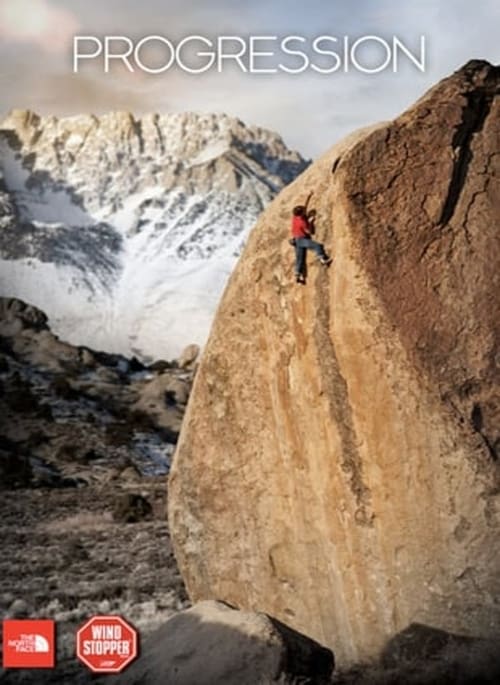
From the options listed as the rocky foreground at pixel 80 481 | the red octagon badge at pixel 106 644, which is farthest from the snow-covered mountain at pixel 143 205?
the red octagon badge at pixel 106 644

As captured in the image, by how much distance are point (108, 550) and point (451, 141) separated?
887 centimetres

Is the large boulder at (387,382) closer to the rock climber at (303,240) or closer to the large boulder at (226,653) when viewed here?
the rock climber at (303,240)

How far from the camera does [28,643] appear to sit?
899 centimetres

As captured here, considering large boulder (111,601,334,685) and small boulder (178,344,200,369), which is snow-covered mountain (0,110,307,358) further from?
large boulder (111,601,334,685)

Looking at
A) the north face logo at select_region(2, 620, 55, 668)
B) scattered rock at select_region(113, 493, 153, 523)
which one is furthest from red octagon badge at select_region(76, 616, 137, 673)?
scattered rock at select_region(113, 493, 153, 523)

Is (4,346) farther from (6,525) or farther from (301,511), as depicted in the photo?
(301,511)

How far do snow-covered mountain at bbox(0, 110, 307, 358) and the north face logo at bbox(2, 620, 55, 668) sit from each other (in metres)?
8.35

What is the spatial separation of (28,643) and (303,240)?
12.4 feet

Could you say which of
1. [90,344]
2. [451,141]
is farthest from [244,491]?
[90,344]

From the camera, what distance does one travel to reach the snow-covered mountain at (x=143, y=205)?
18.3 metres

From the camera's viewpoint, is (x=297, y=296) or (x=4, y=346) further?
(x=4, y=346)

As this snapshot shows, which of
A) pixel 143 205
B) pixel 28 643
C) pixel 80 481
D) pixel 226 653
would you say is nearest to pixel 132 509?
pixel 143 205

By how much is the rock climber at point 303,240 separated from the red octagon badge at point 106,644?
3073 millimetres

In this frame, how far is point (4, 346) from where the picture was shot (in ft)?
121
